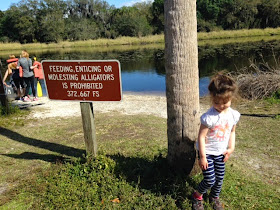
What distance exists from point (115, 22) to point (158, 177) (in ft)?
221

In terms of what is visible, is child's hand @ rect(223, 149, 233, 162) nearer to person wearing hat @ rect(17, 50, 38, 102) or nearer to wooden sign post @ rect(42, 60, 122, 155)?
wooden sign post @ rect(42, 60, 122, 155)

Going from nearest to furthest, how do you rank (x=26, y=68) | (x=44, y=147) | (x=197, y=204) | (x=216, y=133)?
1. (x=216, y=133)
2. (x=197, y=204)
3. (x=44, y=147)
4. (x=26, y=68)

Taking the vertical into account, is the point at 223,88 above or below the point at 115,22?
below

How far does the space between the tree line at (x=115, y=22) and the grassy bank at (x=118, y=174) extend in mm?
50754

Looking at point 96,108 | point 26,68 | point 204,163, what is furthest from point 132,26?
point 204,163

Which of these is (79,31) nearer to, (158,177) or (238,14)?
(238,14)

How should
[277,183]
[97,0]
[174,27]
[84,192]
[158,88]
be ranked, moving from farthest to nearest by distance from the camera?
[97,0] → [158,88] → [277,183] → [84,192] → [174,27]

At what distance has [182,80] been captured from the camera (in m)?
3.07

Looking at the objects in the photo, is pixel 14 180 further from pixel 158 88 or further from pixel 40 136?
pixel 158 88

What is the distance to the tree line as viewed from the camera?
56.8 metres

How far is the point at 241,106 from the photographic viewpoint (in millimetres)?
8641

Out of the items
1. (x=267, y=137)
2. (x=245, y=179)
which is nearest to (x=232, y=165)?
(x=245, y=179)

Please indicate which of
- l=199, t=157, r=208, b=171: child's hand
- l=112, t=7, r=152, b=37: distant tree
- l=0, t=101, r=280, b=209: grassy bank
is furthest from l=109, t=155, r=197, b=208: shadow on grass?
l=112, t=7, r=152, b=37: distant tree

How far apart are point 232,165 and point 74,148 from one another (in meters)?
2.69
